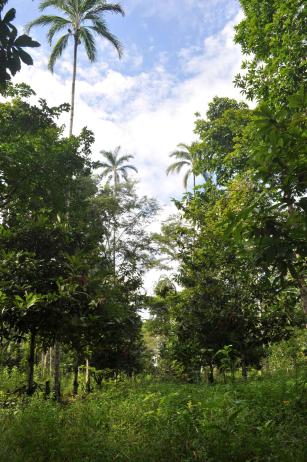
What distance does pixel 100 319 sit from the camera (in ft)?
21.6

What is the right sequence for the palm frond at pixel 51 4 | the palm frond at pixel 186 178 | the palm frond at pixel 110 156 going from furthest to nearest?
the palm frond at pixel 186 178 → the palm frond at pixel 110 156 → the palm frond at pixel 51 4

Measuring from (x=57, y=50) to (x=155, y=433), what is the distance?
20.6 metres

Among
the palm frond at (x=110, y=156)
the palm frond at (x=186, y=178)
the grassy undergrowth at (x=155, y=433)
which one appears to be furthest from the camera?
the palm frond at (x=186, y=178)

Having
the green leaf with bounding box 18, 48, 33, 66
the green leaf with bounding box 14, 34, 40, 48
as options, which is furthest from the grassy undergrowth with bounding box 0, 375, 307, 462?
the green leaf with bounding box 14, 34, 40, 48

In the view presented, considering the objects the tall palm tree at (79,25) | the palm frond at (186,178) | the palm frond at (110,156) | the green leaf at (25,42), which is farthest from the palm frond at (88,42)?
the green leaf at (25,42)

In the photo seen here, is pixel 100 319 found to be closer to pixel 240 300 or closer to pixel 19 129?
pixel 19 129

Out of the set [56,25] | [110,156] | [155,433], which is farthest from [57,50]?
[155,433]

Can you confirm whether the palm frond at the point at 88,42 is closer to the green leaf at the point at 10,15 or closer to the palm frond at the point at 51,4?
the palm frond at the point at 51,4

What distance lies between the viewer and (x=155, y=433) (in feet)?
15.8

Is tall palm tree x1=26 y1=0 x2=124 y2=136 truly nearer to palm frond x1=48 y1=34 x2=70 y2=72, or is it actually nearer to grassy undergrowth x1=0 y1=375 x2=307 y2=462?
palm frond x1=48 y1=34 x2=70 y2=72

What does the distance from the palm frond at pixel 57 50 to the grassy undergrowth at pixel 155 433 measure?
1881cm

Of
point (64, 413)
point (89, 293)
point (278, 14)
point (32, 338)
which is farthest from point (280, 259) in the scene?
point (278, 14)

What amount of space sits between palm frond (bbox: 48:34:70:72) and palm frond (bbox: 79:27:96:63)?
2.84 feet

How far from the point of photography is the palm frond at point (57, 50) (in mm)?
20094
